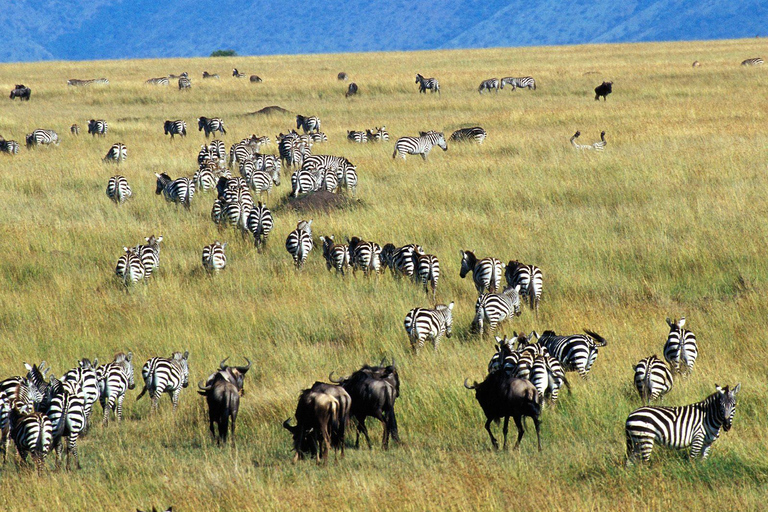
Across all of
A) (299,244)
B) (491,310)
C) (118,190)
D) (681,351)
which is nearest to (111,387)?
(491,310)

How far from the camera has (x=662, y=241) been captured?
1597cm

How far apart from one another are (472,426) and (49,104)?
4327cm

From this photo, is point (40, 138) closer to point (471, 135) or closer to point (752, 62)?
point (471, 135)

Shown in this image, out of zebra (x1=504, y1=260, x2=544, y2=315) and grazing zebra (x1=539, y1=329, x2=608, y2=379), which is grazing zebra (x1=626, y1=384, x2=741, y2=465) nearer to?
grazing zebra (x1=539, y1=329, x2=608, y2=379)

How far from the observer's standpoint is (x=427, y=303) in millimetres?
13594

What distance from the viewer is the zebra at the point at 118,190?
2134 cm

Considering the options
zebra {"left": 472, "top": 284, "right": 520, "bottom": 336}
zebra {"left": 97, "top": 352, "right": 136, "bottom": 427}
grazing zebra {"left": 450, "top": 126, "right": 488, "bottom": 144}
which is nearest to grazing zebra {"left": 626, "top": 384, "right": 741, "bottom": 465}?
zebra {"left": 472, "top": 284, "right": 520, "bottom": 336}

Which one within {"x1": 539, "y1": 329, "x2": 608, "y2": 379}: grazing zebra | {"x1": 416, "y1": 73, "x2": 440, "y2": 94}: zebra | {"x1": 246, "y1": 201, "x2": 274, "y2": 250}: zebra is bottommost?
{"x1": 539, "y1": 329, "x2": 608, "y2": 379}: grazing zebra

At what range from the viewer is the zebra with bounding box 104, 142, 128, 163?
1063 inches

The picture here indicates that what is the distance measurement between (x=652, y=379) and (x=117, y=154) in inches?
851

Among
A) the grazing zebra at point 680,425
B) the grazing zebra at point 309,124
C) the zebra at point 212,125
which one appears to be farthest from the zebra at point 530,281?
the zebra at point 212,125

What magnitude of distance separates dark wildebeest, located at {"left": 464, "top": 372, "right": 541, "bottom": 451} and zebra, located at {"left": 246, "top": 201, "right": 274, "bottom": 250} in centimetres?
965

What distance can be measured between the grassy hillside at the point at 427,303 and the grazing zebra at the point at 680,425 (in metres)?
0.20

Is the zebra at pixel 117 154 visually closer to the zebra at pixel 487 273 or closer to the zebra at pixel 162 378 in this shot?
the zebra at pixel 487 273
